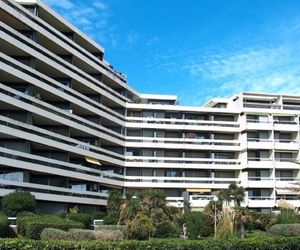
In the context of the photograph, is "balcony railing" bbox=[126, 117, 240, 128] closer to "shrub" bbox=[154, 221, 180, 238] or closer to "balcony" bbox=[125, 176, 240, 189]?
"balcony" bbox=[125, 176, 240, 189]

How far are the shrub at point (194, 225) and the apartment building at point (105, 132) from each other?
3.34 metres

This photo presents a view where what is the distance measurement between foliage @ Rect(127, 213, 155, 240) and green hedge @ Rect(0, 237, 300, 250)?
57.3ft

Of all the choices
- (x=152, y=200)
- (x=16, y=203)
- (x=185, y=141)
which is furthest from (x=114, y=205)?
(x=185, y=141)

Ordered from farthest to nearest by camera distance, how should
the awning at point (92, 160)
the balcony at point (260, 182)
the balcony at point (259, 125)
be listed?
the balcony at point (259, 125)
the balcony at point (260, 182)
the awning at point (92, 160)

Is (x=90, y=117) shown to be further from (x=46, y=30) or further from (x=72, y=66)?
(x=46, y=30)

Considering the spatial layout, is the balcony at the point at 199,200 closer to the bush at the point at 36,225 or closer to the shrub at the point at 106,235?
the bush at the point at 36,225

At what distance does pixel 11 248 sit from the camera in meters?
20.6

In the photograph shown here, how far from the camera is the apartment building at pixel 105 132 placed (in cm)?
5112

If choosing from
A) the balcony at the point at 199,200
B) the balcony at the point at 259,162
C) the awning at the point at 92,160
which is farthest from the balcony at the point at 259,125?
the awning at the point at 92,160

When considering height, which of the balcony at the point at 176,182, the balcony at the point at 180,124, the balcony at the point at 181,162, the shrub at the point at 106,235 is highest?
the balcony at the point at 180,124

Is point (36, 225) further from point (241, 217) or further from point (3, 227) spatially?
point (241, 217)

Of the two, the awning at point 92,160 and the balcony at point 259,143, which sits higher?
the balcony at point 259,143

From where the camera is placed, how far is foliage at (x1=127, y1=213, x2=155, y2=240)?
4053 centimetres

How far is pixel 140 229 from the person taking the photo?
4106 cm
